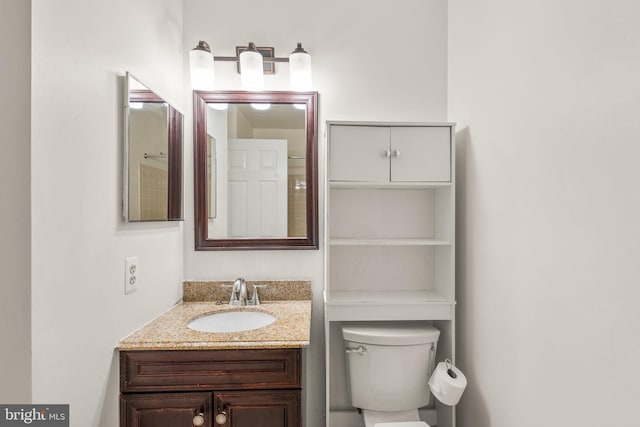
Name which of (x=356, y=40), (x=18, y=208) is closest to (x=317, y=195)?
(x=356, y=40)

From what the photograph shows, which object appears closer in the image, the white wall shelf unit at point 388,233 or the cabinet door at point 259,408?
the cabinet door at point 259,408

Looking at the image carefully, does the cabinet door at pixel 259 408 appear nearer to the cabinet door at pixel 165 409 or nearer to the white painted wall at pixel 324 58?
the cabinet door at pixel 165 409

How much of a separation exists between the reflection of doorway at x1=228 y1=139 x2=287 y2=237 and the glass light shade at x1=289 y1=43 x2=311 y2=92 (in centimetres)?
31

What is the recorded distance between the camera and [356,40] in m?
1.94

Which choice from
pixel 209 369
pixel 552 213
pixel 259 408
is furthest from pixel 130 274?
pixel 552 213

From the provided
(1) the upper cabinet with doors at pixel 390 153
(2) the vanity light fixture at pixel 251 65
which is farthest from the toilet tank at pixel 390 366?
(2) the vanity light fixture at pixel 251 65

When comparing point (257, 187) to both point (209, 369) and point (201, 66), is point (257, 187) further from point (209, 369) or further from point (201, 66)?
point (209, 369)

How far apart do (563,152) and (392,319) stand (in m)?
1.01

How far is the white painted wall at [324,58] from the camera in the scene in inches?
75.9

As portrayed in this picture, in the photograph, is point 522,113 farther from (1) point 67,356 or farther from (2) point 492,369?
(1) point 67,356

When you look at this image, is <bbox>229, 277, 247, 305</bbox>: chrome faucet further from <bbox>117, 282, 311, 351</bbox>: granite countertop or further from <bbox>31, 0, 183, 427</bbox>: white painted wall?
<bbox>31, 0, 183, 427</bbox>: white painted wall

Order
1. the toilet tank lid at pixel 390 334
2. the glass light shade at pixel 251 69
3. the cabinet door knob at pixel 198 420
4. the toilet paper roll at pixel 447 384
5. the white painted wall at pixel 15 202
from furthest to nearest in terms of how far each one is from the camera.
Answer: the glass light shade at pixel 251 69, the toilet tank lid at pixel 390 334, the toilet paper roll at pixel 447 384, the cabinet door knob at pixel 198 420, the white painted wall at pixel 15 202

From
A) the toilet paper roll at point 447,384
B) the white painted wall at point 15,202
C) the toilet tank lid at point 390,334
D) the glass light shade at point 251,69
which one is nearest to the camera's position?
the white painted wall at point 15,202

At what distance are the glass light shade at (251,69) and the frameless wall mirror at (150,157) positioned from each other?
40cm
